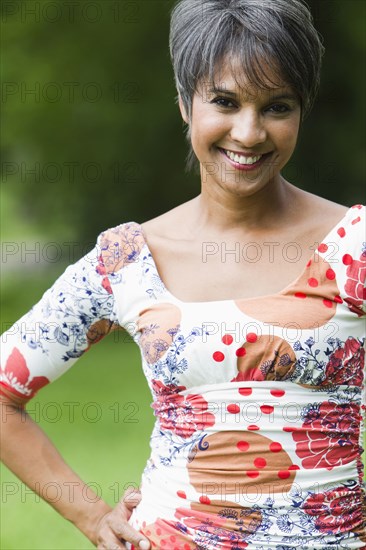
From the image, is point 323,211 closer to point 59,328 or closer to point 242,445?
point 242,445

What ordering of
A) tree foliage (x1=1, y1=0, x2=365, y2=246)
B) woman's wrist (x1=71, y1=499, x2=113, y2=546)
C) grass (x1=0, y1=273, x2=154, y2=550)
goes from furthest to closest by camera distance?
tree foliage (x1=1, y1=0, x2=365, y2=246) → grass (x1=0, y1=273, x2=154, y2=550) → woman's wrist (x1=71, y1=499, x2=113, y2=546)

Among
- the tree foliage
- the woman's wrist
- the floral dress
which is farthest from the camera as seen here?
the tree foliage

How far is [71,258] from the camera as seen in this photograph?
34.2 ft

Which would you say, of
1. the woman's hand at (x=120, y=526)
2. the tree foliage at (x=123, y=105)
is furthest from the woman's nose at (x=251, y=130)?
the tree foliage at (x=123, y=105)

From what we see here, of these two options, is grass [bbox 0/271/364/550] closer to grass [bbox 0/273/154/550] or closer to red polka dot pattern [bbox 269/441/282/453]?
grass [bbox 0/273/154/550]

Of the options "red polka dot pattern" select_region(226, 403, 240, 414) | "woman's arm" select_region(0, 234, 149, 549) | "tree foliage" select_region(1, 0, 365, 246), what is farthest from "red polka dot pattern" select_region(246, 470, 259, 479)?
"tree foliage" select_region(1, 0, 365, 246)

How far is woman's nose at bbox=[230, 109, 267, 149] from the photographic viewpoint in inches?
88.5

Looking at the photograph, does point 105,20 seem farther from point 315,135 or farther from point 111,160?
point 315,135

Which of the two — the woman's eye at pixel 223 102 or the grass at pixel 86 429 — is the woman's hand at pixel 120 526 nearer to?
the woman's eye at pixel 223 102

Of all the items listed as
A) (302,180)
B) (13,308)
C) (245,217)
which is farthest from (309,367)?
(302,180)

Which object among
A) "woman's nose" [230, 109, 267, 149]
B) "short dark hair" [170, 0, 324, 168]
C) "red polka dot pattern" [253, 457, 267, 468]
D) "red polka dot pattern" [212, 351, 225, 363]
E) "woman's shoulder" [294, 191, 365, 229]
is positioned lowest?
"red polka dot pattern" [253, 457, 267, 468]

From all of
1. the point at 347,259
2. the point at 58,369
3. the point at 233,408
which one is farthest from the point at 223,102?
the point at 58,369

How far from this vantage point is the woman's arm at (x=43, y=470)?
2570 millimetres

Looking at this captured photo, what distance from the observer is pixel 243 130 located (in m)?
2.26
